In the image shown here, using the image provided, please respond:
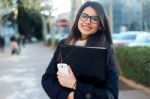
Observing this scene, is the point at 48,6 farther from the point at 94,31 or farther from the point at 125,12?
the point at 94,31

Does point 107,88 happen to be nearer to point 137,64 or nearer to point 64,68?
point 64,68

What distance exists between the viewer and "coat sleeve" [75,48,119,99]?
2.97m

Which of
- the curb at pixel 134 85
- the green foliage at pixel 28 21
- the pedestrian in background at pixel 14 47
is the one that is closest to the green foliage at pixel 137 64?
the curb at pixel 134 85

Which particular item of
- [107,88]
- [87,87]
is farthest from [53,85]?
[107,88]

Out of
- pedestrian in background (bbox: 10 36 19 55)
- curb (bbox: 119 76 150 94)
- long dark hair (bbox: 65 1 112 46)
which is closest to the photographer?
long dark hair (bbox: 65 1 112 46)

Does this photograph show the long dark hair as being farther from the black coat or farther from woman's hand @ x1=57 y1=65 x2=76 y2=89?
woman's hand @ x1=57 y1=65 x2=76 y2=89

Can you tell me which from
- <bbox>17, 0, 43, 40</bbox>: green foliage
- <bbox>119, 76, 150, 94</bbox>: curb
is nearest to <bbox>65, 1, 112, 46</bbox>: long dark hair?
<bbox>119, 76, 150, 94</bbox>: curb

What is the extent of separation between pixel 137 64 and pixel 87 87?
388 inches

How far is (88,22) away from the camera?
124 inches

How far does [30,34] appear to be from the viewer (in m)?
84.9

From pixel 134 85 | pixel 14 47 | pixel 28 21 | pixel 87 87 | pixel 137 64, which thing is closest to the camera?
pixel 87 87

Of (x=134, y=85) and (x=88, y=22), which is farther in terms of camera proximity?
(x=134, y=85)

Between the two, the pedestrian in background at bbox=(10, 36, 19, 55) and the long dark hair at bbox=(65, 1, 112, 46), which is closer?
the long dark hair at bbox=(65, 1, 112, 46)

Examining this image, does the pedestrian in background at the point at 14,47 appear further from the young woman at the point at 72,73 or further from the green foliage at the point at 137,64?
the young woman at the point at 72,73
